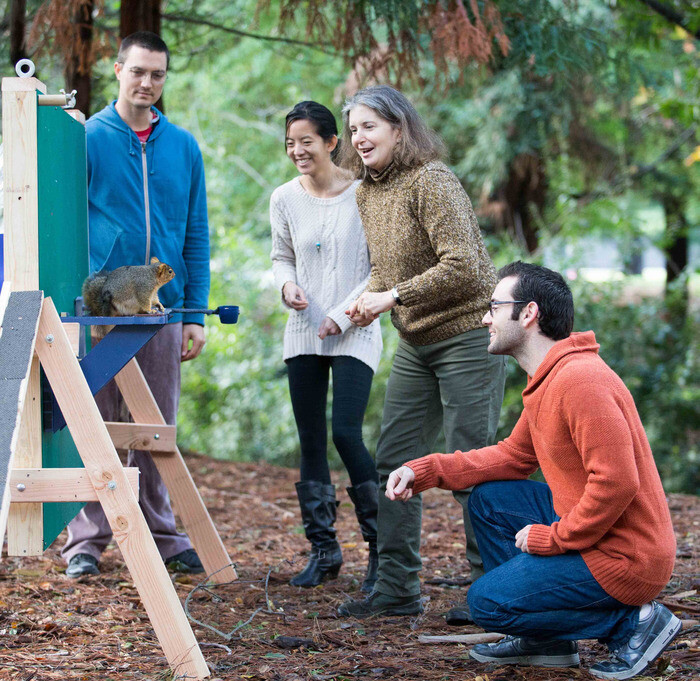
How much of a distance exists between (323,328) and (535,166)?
19.1 feet

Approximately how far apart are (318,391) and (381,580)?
0.80 m

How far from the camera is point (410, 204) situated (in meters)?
3.02

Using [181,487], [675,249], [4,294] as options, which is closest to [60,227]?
[4,294]

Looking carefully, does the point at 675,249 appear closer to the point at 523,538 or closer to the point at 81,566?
the point at 81,566

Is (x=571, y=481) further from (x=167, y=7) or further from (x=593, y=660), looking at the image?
(x=167, y=7)

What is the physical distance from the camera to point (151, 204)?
11.7 ft

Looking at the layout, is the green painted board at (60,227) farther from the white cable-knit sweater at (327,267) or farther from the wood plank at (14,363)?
the white cable-knit sweater at (327,267)

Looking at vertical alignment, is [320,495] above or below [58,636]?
above

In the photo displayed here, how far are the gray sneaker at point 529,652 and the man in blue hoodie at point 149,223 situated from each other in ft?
5.10

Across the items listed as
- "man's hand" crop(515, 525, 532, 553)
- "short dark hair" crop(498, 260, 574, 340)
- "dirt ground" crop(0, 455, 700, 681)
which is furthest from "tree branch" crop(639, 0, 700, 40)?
"man's hand" crop(515, 525, 532, 553)

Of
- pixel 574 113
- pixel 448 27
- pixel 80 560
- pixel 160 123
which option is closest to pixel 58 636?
pixel 80 560

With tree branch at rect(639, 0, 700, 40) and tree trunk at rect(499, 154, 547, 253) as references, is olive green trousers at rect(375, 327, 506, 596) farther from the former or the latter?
tree trunk at rect(499, 154, 547, 253)

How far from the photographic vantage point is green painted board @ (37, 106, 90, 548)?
8.44 ft

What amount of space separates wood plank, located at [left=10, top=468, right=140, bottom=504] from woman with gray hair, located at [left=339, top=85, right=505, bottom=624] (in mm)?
1077
